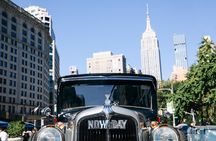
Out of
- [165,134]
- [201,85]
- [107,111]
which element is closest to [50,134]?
[107,111]

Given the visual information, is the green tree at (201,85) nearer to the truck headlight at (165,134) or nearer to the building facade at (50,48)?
the truck headlight at (165,134)

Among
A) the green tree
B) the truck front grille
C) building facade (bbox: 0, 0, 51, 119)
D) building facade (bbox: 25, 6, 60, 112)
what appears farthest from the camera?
building facade (bbox: 25, 6, 60, 112)

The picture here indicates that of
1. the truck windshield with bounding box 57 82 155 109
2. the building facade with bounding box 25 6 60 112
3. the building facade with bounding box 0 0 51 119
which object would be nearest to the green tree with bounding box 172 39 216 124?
the truck windshield with bounding box 57 82 155 109

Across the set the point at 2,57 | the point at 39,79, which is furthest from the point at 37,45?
the point at 2,57

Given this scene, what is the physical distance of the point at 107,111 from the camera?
5.96 m

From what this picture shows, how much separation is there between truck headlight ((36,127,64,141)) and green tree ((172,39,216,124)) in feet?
85.6

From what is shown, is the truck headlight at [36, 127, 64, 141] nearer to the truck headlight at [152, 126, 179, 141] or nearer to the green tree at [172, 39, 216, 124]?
the truck headlight at [152, 126, 179, 141]

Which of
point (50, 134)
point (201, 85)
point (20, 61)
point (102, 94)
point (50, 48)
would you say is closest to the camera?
point (50, 134)

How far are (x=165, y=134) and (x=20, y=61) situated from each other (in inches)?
3973

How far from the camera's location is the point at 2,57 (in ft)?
309

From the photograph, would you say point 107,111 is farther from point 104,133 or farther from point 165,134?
point 165,134

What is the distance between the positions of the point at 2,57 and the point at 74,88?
3544 inches

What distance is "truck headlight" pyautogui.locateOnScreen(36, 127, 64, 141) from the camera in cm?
604

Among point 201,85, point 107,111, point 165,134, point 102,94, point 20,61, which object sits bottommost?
point 165,134
